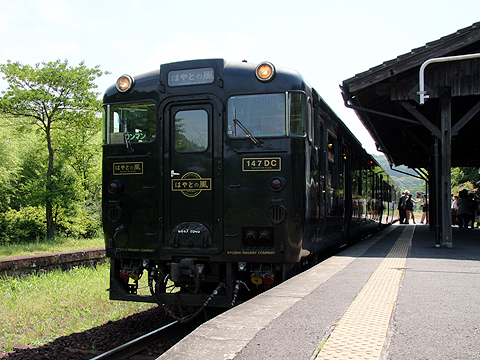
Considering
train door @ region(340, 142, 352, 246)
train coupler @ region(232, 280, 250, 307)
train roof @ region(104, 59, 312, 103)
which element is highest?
train roof @ region(104, 59, 312, 103)

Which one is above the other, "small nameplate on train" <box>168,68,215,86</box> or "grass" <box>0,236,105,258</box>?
"small nameplate on train" <box>168,68,215,86</box>

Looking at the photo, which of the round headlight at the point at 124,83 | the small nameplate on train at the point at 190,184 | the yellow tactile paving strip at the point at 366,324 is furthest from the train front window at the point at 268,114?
the yellow tactile paving strip at the point at 366,324

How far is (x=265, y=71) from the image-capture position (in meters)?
5.54

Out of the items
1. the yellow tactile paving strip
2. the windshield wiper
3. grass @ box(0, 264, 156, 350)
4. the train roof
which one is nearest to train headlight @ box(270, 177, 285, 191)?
the windshield wiper

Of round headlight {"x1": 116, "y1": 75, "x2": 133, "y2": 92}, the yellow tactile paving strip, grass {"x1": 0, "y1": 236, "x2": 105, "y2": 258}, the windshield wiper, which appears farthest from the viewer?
grass {"x1": 0, "y1": 236, "x2": 105, "y2": 258}

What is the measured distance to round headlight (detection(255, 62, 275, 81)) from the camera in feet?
18.1

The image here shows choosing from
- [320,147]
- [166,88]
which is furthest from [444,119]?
[166,88]

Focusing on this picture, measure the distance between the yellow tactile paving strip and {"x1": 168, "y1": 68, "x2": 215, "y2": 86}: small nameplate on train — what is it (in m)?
3.03

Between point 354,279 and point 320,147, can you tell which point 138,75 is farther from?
point 354,279

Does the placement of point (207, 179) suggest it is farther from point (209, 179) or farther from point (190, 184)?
point (190, 184)

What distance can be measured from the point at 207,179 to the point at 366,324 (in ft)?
9.23

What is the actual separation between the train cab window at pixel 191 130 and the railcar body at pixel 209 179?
12 mm

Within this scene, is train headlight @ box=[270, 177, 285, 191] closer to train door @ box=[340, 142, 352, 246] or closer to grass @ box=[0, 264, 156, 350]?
grass @ box=[0, 264, 156, 350]

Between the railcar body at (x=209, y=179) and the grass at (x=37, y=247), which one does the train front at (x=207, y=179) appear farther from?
the grass at (x=37, y=247)
